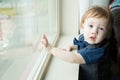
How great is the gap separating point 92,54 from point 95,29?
0.32 ft

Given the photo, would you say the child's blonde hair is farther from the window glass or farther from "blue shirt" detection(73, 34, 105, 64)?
the window glass

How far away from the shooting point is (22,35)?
1.07m

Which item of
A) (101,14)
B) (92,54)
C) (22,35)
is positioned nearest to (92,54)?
(92,54)

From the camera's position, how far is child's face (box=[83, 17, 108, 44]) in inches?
37.2

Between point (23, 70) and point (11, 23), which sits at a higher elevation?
point (11, 23)

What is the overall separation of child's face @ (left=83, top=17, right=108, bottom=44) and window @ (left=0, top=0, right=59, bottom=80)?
0.88 feet

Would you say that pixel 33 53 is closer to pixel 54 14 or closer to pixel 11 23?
pixel 11 23

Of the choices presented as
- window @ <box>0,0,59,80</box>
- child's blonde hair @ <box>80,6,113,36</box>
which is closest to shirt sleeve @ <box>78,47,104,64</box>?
child's blonde hair @ <box>80,6,113,36</box>

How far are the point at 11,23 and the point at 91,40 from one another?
0.31 m

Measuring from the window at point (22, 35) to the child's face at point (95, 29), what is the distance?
0.27m

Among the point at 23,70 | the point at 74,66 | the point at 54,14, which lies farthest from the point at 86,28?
the point at 54,14

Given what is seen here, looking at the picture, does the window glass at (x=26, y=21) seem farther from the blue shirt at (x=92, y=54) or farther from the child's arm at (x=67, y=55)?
the blue shirt at (x=92, y=54)

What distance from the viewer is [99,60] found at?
95 cm

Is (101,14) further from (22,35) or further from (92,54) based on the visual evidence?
(22,35)
